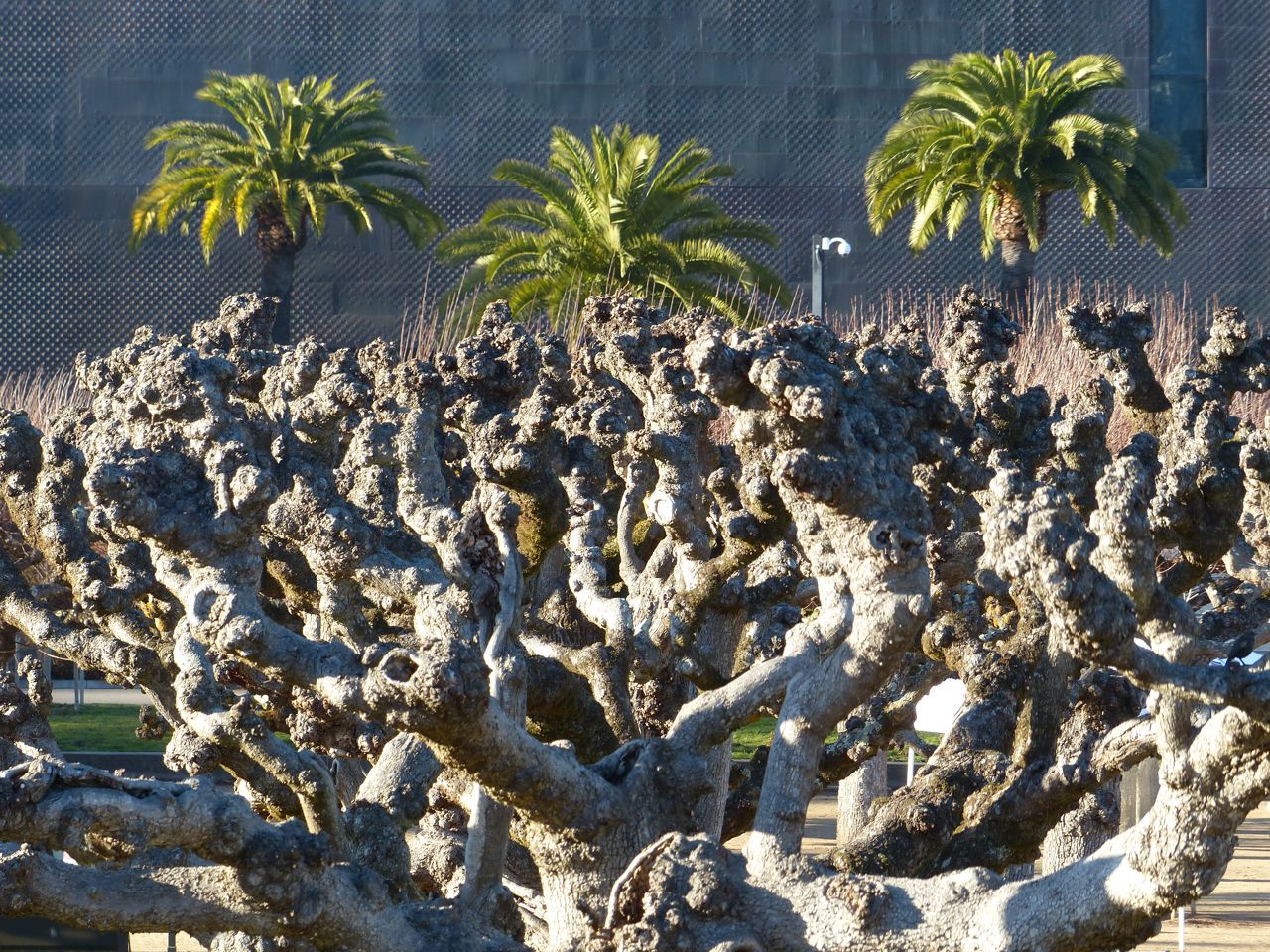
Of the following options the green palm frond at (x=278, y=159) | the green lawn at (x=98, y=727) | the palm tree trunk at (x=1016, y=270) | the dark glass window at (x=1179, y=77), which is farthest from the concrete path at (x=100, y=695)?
the dark glass window at (x=1179, y=77)

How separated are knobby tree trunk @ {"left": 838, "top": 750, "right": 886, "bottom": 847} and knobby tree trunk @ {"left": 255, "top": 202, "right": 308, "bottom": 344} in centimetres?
2161

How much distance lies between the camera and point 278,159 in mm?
31656

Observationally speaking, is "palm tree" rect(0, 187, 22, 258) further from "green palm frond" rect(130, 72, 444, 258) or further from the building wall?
the building wall

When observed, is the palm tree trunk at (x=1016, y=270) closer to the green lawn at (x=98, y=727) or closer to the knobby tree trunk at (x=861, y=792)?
the green lawn at (x=98, y=727)

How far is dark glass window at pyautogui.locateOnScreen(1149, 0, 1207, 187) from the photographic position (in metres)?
41.2

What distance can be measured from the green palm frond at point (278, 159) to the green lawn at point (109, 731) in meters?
9.23

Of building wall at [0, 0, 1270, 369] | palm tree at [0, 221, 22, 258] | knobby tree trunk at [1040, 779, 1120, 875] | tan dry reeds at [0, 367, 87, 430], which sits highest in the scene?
building wall at [0, 0, 1270, 369]

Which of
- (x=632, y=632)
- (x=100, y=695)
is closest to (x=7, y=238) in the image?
(x=100, y=695)

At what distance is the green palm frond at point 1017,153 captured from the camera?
94.4 ft

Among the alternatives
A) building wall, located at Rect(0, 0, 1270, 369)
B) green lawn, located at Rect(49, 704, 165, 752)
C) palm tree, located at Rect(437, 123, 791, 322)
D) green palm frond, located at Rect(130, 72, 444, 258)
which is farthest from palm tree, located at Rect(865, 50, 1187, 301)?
green lawn, located at Rect(49, 704, 165, 752)

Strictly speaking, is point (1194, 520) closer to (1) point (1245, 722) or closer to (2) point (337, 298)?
(1) point (1245, 722)

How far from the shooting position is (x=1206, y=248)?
134ft

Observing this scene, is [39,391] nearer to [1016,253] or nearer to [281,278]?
[281,278]

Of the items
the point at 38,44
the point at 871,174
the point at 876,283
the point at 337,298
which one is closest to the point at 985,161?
the point at 871,174
